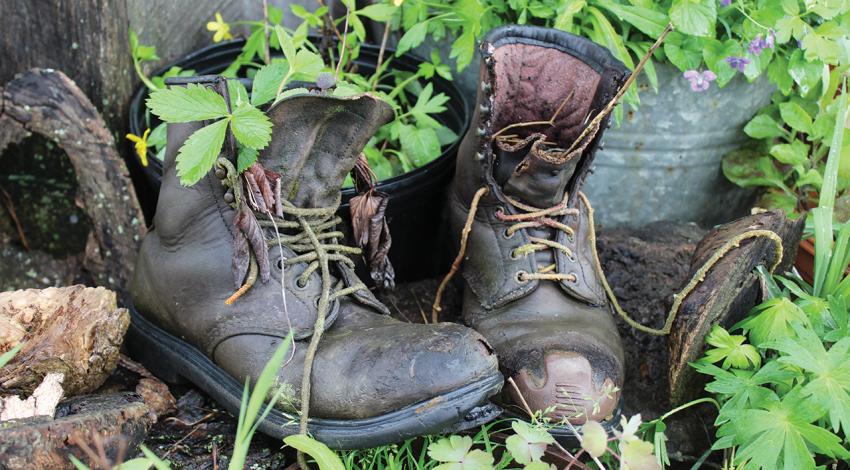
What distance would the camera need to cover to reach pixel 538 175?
176 centimetres

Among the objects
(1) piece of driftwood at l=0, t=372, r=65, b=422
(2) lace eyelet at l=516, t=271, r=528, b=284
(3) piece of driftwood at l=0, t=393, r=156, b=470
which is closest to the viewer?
(3) piece of driftwood at l=0, t=393, r=156, b=470

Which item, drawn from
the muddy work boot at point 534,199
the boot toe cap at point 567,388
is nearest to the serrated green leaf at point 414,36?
the muddy work boot at point 534,199

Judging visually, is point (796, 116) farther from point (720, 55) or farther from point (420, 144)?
point (420, 144)

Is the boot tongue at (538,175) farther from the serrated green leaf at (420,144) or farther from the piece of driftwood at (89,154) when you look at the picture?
the piece of driftwood at (89,154)

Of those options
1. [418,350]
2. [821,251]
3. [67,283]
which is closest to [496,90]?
[418,350]

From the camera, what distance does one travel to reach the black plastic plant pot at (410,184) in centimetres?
205

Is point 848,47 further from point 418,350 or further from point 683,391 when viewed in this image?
point 418,350

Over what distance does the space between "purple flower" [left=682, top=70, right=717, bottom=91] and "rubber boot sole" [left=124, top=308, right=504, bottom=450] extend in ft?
3.54

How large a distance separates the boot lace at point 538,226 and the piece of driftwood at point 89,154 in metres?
0.96

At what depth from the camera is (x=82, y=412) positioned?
4.48 ft

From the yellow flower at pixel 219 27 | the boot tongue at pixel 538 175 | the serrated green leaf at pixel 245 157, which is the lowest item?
the boot tongue at pixel 538 175

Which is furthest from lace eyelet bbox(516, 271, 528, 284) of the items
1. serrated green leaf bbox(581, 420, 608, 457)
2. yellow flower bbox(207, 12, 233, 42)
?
yellow flower bbox(207, 12, 233, 42)

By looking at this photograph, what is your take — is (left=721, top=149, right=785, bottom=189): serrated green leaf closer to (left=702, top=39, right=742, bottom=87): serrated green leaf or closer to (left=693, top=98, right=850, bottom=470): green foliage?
(left=702, top=39, right=742, bottom=87): serrated green leaf

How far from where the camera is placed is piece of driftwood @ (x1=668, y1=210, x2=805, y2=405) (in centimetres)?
164
